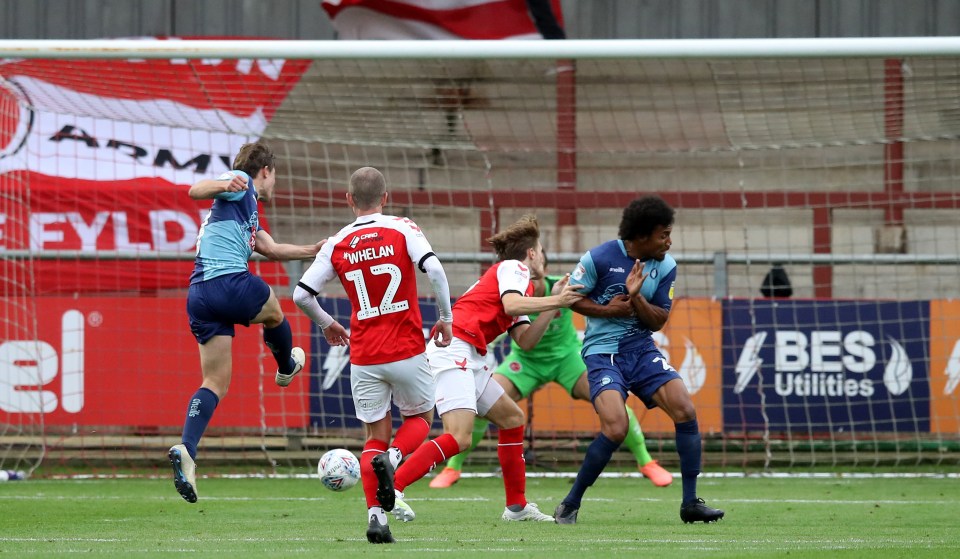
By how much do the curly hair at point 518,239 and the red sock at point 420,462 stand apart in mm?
1388

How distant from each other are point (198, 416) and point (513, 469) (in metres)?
1.86

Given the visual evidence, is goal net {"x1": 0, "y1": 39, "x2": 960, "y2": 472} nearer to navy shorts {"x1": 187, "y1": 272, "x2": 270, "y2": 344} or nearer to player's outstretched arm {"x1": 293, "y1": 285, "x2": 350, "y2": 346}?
navy shorts {"x1": 187, "y1": 272, "x2": 270, "y2": 344}

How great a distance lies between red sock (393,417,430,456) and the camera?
6594 mm

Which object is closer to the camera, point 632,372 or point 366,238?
point 366,238

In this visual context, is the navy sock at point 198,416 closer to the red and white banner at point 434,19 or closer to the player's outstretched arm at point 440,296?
the player's outstretched arm at point 440,296

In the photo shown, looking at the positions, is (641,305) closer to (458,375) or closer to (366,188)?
(458,375)

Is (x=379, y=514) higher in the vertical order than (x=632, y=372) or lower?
lower

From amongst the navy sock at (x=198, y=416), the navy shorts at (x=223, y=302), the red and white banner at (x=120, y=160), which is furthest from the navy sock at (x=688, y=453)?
the red and white banner at (x=120, y=160)

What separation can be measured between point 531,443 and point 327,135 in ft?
12.3

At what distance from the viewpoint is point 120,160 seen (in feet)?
42.4

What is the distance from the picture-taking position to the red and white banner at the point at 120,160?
11.5 meters

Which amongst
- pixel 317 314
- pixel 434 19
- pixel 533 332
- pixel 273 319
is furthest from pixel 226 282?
pixel 434 19

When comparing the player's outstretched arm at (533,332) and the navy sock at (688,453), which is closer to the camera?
the navy sock at (688,453)

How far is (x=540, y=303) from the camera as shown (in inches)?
277
